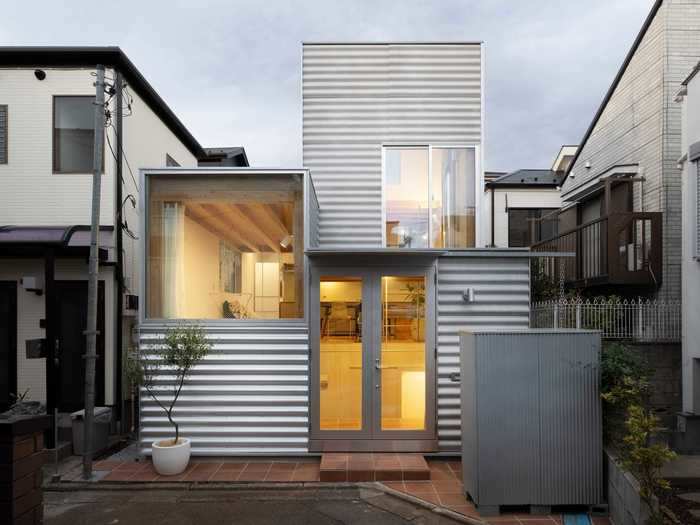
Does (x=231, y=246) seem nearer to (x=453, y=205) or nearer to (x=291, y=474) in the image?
(x=291, y=474)

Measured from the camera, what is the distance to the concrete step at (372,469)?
19.9 feet

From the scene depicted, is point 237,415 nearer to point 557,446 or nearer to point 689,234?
point 557,446

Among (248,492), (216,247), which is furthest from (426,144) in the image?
(248,492)

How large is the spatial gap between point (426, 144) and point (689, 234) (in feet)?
13.8

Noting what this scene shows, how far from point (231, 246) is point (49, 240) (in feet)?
9.05

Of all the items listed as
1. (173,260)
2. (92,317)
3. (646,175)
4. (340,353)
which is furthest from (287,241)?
(646,175)

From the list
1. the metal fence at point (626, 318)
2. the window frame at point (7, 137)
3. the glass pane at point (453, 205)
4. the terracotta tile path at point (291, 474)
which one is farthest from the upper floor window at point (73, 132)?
the metal fence at point (626, 318)

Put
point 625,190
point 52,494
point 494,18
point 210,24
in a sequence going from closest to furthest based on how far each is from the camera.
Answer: point 52,494 < point 625,190 < point 494,18 < point 210,24

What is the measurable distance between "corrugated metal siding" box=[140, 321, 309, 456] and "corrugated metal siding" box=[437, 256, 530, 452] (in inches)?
78.9

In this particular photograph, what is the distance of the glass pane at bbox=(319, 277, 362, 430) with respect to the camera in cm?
689

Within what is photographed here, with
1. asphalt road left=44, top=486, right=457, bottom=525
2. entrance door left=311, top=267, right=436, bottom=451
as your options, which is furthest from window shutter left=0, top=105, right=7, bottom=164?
entrance door left=311, top=267, right=436, bottom=451

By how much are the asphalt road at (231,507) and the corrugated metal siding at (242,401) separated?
89cm

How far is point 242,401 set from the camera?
6734mm

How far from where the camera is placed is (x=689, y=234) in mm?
7035
